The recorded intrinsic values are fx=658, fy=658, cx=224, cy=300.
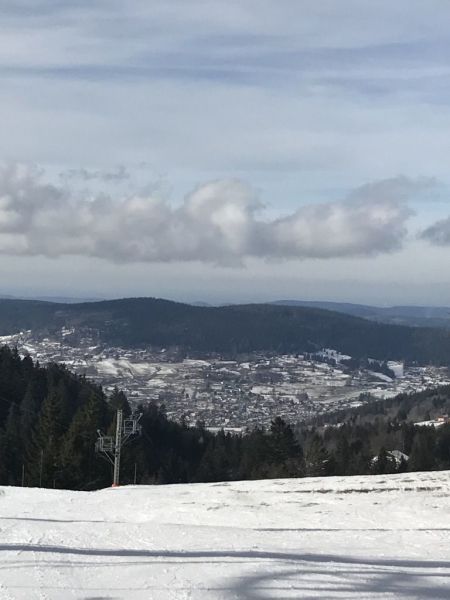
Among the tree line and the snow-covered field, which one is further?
the tree line

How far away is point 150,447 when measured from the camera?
7812 cm

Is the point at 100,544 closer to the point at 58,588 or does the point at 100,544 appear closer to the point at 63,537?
the point at 63,537

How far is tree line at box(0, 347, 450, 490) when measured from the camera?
43188 millimetres

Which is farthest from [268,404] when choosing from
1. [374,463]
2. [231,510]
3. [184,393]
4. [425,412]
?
[231,510]

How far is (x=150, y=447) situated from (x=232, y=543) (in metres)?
65.8

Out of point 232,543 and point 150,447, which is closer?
point 232,543

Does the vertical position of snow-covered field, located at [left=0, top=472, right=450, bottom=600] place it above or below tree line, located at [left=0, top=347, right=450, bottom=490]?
above

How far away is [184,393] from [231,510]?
16947cm

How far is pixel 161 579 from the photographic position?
35.4 feet

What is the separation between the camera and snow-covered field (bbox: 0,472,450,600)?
34.2 feet

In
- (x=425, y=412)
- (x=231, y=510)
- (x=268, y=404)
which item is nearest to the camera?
(x=231, y=510)

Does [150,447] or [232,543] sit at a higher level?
[232,543]

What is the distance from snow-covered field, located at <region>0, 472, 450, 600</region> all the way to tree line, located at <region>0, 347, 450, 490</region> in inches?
700

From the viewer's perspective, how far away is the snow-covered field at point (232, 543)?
10.4 meters
